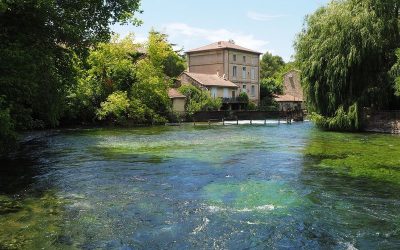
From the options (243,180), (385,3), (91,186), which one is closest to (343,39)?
(385,3)

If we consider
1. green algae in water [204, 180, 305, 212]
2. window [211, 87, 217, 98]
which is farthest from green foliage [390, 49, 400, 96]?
window [211, 87, 217, 98]

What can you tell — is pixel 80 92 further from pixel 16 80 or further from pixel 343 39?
pixel 16 80

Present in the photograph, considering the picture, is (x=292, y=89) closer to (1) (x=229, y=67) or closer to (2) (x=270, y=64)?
(1) (x=229, y=67)

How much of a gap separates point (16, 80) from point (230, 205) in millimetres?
9158

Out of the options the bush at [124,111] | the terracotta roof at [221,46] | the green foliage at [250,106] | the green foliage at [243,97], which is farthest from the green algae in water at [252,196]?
the terracotta roof at [221,46]

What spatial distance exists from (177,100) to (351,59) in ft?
95.2

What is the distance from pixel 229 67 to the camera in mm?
76000

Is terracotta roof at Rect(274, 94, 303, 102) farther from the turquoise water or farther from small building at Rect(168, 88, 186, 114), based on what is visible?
the turquoise water

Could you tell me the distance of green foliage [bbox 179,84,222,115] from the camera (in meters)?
60.7

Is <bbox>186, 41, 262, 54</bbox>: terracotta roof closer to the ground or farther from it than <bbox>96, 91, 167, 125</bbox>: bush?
farther from it

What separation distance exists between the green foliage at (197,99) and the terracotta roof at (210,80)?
264 centimetres

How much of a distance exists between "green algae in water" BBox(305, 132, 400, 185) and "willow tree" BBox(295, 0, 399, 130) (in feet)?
27.7

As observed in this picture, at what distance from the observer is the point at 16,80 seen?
50.4ft

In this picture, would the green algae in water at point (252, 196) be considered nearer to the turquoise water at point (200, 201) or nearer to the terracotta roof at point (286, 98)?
the turquoise water at point (200, 201)
